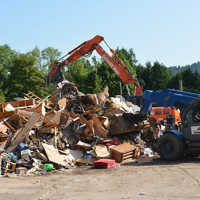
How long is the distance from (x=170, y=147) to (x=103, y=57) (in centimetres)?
979

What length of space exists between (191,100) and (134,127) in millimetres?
4303

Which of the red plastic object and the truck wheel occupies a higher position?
the truck wheel

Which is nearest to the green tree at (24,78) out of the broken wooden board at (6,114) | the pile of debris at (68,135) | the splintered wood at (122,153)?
the pile of debris at (68,135)

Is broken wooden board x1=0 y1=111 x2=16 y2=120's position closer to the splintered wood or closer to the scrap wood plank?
the scrap wood plank

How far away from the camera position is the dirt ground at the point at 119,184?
272 inches

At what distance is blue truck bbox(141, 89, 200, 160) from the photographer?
10812 mm

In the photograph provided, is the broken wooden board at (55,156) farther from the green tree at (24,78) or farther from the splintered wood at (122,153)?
the green tree at (24,78)

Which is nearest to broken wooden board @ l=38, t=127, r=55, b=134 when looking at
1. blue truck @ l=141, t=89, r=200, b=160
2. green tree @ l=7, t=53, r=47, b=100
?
blue truck @ l=141, t=89, r=200, b=160

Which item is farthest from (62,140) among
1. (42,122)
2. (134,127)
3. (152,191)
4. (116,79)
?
(116,79)

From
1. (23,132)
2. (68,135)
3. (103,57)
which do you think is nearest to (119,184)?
(23,132)

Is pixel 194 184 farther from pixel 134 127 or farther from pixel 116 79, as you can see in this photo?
pixel 116 79

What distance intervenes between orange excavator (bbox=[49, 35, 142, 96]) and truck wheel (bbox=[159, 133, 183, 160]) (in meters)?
7.36

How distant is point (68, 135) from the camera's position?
548 inches

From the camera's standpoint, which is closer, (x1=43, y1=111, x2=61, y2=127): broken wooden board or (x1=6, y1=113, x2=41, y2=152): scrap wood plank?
(x1=6, y1=113, x2=41, y2=152): scrap wood plank
